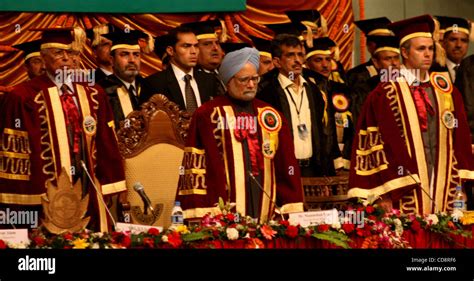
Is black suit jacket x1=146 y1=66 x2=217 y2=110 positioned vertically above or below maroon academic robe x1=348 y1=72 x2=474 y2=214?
above

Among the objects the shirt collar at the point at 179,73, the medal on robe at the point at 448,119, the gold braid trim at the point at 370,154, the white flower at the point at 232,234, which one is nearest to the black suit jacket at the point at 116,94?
the shirt collar at the point at 179,73

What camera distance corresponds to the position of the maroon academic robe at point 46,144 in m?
7.37

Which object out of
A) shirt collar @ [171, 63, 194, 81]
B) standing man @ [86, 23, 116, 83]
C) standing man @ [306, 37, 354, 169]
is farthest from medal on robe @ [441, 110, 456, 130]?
standing man @ [86, 23, 116, 83]

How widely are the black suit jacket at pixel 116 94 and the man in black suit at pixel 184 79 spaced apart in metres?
0.06

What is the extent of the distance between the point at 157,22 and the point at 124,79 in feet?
8.43

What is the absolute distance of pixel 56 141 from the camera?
746 cm

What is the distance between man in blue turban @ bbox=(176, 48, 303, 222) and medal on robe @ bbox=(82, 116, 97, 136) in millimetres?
620

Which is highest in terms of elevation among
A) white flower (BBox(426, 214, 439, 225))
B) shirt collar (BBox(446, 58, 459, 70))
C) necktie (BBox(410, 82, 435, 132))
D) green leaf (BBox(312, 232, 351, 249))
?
shirt collar (BBox(446, 58, 459, 70))

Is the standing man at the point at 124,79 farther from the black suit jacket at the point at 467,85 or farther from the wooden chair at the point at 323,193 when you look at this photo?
the black suit jacket at the point at 467,85

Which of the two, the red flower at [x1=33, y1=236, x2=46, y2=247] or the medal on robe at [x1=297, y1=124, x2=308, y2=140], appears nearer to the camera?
the red flower at [x1=33, y1=236, x2=46, y2=247]

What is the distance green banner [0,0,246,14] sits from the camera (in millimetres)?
10617

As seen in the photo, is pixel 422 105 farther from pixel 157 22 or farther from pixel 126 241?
pixel 157 22

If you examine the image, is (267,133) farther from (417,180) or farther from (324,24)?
(324,24)

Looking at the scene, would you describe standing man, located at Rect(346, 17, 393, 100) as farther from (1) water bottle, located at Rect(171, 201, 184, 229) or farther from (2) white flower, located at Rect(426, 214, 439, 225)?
(1) water bottle, located at Rect(171, 201, 184, 229)
